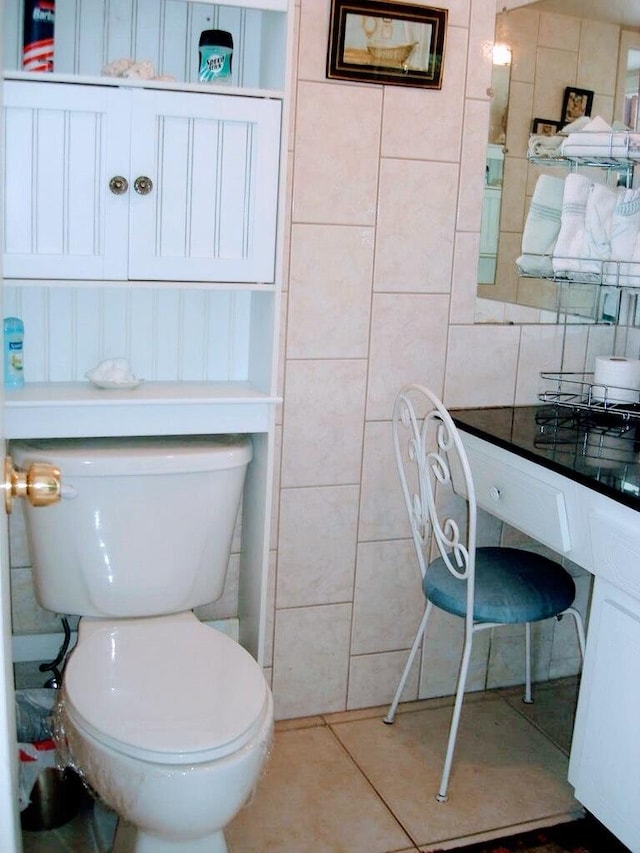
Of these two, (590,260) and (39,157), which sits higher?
(39,157)

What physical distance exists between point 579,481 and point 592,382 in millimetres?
776

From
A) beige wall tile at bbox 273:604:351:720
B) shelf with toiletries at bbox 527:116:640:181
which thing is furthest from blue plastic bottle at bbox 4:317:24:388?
shelf with toiletries at bbox 527:116:640:181

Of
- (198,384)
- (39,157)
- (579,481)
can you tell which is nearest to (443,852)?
(579,481)

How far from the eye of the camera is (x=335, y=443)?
232 cm

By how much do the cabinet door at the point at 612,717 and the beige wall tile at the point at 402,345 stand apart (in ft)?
2.38

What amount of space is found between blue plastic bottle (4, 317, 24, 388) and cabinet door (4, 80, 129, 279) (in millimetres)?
178

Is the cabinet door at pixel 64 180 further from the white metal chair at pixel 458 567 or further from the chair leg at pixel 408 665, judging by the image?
the chair leg at pixel 408 665

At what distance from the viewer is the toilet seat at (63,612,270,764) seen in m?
1.59

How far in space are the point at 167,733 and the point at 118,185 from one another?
1.04m

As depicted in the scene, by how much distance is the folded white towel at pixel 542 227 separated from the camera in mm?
2395

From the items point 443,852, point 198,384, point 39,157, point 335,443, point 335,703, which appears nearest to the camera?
point 39,157

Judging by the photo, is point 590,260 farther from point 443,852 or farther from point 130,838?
point 130,838

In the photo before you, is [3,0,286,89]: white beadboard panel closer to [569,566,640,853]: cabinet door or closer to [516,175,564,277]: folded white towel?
[516,175,564,277]: folded white towel

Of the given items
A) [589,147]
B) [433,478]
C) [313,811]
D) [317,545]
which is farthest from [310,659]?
[589,147]
